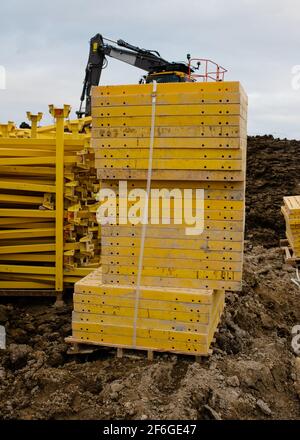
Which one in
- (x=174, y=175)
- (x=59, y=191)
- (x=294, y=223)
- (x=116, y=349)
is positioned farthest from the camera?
(x=294, y=223)

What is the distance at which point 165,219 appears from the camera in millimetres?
5852

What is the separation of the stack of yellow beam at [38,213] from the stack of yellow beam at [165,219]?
6.35 ft

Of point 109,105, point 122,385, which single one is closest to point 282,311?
point 122,385

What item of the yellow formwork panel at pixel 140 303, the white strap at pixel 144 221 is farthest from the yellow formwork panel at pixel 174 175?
the yellow formwork panel at pixel 140 303

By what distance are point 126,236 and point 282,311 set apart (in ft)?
13.0

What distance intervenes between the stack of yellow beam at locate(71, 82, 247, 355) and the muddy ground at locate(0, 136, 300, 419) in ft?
1.15

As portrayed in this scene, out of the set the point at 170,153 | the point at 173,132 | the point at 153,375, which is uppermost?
the point at 173,132

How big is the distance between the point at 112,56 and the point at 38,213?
1014cm

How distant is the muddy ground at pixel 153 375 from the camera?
501 cm

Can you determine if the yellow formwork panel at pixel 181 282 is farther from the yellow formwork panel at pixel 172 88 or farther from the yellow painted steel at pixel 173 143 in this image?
the yellow formwork panel at pixel 172 88

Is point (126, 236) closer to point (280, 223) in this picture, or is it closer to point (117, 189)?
point (117, 189)

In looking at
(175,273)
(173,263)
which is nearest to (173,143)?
(173,263)

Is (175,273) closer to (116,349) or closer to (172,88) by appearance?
(116,349)

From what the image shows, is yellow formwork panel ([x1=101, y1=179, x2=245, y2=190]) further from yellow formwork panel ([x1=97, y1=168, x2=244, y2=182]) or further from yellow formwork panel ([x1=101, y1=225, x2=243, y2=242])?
yellow formwork panel ([x1=101, y1=225, x2=243, y2=242])
